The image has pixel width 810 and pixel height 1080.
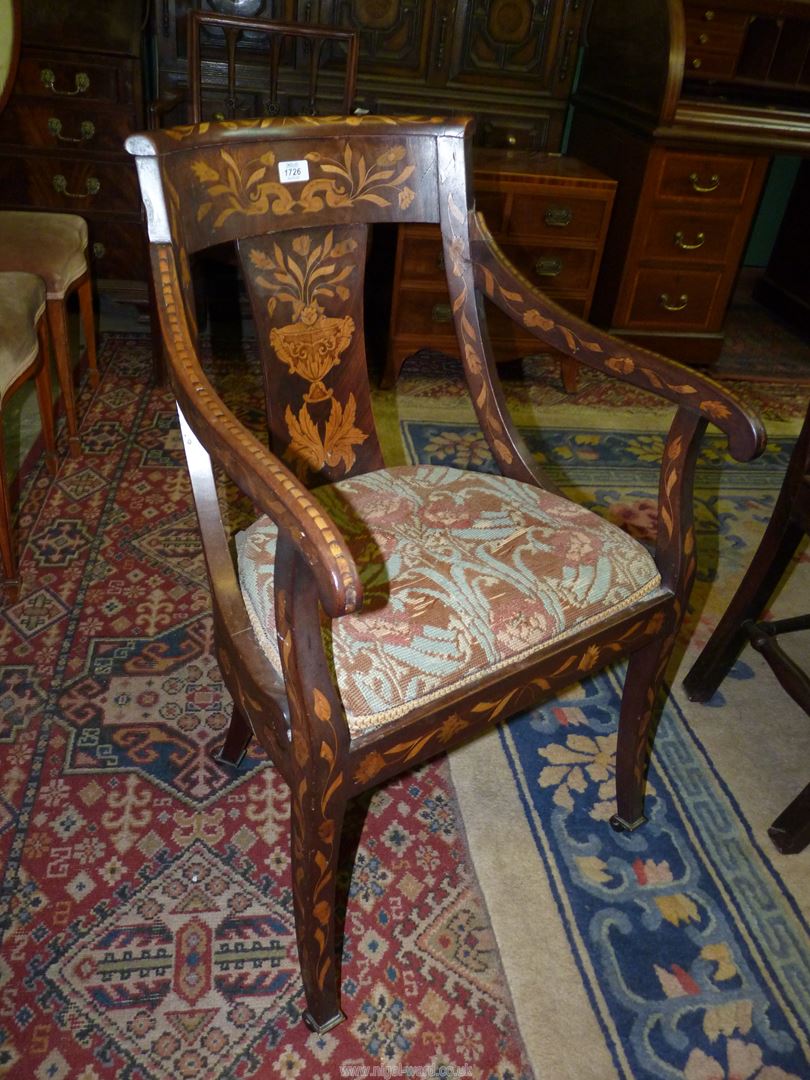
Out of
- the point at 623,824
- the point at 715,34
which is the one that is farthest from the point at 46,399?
the point at 715,34

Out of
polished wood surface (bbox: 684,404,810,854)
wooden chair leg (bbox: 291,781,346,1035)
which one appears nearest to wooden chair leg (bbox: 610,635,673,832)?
polished wood surface (bbox: 684,404,810,854)

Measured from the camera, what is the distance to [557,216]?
2.87 m

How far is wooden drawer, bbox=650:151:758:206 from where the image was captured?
2.96 m

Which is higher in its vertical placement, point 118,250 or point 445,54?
point 445,54

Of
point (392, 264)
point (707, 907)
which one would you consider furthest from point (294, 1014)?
point (392, 264)

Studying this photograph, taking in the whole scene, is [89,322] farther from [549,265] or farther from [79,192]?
[549,265]

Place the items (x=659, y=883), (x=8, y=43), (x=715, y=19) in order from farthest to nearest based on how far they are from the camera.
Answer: (x=715, y=19)
(x=8, y=43)
(x=659, y=883)

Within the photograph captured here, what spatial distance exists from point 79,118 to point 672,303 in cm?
211

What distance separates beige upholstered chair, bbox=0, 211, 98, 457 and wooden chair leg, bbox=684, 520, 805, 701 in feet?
5.67

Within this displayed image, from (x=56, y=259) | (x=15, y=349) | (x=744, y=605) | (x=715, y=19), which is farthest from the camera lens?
(x=715, y=19)

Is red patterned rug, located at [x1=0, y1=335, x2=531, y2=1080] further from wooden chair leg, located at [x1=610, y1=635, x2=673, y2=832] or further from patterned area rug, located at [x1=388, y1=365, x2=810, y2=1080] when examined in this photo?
wooden chair leg, located at [x1=610, y1=635, x2=673, y2=832]

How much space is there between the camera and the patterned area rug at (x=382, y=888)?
1.19m

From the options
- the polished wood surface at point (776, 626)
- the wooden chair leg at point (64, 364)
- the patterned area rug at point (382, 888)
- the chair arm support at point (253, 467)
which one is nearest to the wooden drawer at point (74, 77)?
the wooden chair leg at point (64, 364)

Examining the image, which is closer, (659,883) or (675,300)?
(659,883)
